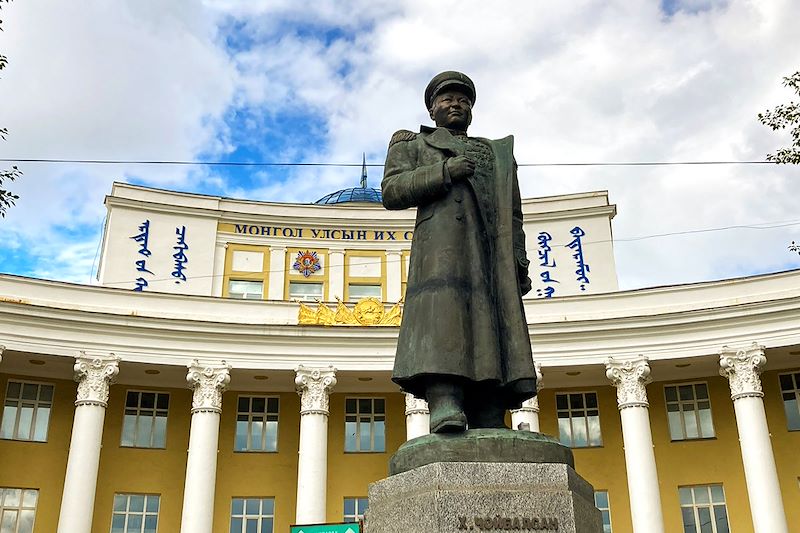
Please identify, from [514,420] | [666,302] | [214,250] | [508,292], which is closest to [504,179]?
[508,292]

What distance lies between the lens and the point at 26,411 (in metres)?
33.8

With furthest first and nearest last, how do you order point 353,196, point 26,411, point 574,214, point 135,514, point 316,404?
point 353,196 → point 574,214 → point 26,411 → point 135,514 → point 316,404

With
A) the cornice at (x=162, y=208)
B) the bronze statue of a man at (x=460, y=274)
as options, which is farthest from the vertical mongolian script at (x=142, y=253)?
the bronze statue of a man at (x=460, y=274)

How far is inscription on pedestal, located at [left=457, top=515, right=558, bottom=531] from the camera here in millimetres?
6004

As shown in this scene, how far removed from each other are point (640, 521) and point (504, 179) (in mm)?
24579

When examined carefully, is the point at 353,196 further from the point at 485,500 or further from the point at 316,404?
the point at 485,500

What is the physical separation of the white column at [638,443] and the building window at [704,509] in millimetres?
3534

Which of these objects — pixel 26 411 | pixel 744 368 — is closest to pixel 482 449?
pixel 744 368

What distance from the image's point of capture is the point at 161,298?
3388cm

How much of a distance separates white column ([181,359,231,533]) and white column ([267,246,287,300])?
28.7 ft

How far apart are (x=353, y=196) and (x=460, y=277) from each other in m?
43.4

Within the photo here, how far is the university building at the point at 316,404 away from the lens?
30438mm

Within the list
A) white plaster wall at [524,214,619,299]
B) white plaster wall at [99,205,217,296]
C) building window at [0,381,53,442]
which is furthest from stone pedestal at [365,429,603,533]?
white plaster wall at [99,205,217,296]

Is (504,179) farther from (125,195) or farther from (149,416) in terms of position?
(125,195)
